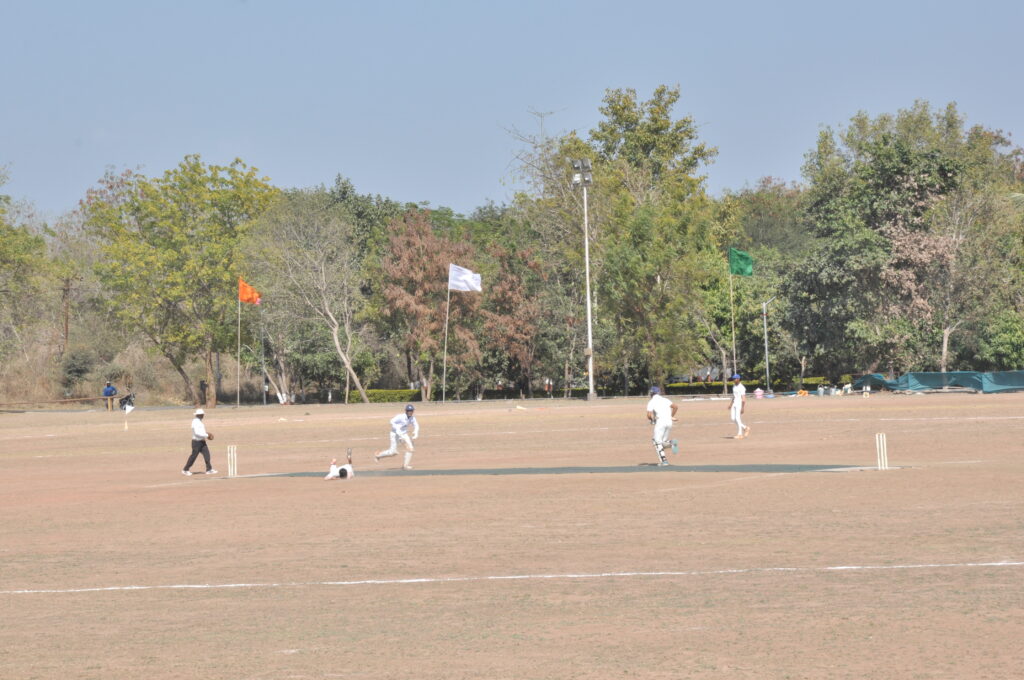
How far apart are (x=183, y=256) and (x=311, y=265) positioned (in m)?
8.41

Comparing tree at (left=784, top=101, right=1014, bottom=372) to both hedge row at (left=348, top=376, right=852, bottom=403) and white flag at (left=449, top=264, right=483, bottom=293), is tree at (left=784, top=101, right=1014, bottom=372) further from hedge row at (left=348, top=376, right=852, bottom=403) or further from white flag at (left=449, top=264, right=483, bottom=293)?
white flag at (left=449, top=264, right=483, bottom=293)

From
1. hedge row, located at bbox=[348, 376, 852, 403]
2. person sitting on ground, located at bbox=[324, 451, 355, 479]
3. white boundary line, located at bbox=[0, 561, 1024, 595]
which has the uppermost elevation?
hedge row, located at bbox=[348, 376, 852, 403]

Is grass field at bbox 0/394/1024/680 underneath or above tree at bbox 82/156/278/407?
underneath

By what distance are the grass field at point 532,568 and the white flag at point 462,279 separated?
42.8 meters

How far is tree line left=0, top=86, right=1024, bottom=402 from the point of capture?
76000mm

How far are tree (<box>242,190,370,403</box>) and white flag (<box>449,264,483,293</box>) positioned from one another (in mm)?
11318

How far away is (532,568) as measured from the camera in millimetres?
14164

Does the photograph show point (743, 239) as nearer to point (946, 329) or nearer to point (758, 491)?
point (946, 329)

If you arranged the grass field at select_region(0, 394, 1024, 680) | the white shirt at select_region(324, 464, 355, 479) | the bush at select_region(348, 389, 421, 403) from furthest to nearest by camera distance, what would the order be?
the bush at select_region(348, 389, 421, 403) → the white shirt at select_region(324, 464, 355, 479) → the grass field at select_region(0, 394, 1024, 680)

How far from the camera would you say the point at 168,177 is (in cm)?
8350

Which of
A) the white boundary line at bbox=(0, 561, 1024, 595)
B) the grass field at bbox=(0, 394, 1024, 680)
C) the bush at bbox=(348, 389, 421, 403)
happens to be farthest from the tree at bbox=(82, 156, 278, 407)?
the white boundary line at bbox=(0, 561, 1024, 595)

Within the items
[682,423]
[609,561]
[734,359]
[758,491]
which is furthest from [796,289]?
[609,561]

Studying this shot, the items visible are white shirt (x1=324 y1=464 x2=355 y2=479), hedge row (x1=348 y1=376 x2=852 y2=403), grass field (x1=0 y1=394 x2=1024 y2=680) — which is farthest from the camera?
hedge row (x1=348 y1=376 x2=852 y2=403)

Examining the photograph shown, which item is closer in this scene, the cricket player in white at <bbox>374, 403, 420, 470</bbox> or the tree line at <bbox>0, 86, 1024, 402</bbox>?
the cricket player in white at <bbox>374, 403, 420, 470</bbox>
